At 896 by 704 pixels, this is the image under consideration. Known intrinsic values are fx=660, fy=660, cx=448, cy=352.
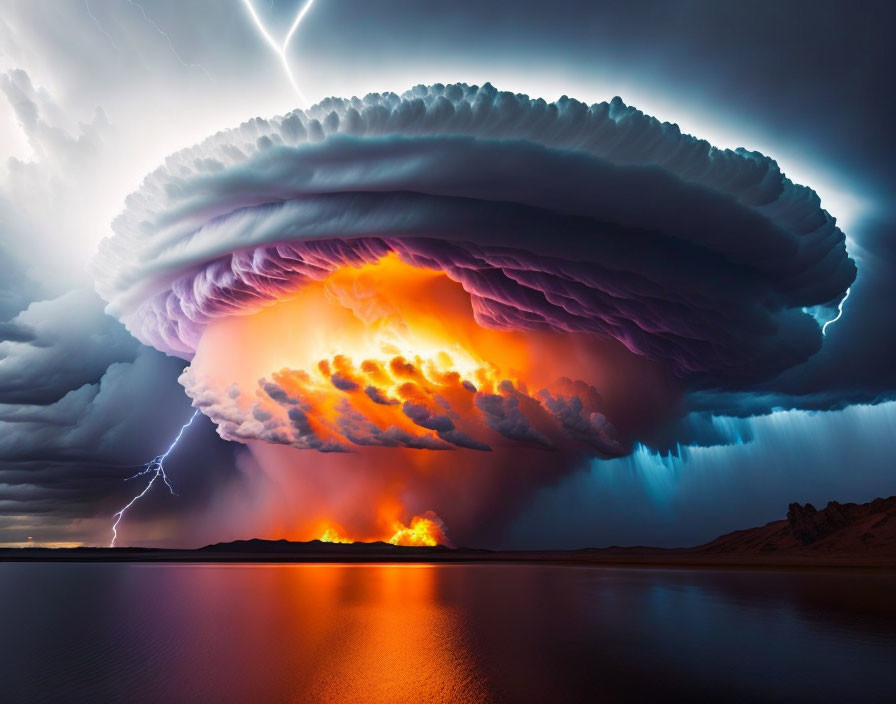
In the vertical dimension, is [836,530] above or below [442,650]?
above

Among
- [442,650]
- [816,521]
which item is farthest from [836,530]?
[442,650]

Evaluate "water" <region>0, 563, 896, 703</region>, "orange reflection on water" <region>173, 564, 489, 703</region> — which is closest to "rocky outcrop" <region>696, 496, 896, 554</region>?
"water" <region>0, 563, 896, 703</region>

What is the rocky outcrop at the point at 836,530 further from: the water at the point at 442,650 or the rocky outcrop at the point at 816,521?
the water at the point at 442,650

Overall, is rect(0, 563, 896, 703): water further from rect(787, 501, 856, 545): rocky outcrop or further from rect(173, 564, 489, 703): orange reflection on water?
rect(787, 501, 856, 545): rocky outcrop

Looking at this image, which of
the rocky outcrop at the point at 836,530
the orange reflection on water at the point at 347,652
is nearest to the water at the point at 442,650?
the orange reflection on water at the point at 347,652

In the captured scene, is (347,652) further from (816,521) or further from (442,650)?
(816,521)

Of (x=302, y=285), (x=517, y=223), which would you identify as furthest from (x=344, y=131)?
(x=302, y=285)

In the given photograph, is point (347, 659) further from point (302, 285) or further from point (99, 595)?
point (302, 285)
